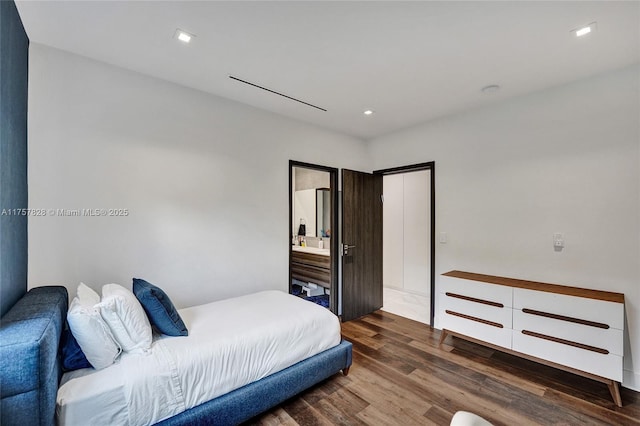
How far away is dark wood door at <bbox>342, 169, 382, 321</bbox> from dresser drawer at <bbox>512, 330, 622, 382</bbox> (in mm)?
1959

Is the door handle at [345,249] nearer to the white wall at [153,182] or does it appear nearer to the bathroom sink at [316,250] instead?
the bathroom sink at [316,250]

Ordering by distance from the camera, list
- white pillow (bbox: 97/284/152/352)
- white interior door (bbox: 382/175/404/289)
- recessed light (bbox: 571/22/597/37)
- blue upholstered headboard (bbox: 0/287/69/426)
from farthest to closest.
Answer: white interior door (bbox: 382/175/404/289), recessed light (bbox: 571/22/597/37), white pillow (bbox: 97/284/152/352), blue upholstered headboard (bbox: 0/287/69/426)

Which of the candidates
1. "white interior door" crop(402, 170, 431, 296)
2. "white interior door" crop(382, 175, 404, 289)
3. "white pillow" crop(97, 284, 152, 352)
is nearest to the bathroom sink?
"white interior door" crop(382, 175, 404, 289)

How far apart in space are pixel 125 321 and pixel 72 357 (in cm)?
28

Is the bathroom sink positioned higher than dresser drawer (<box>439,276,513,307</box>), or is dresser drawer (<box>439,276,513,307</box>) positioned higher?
the bathroom sink

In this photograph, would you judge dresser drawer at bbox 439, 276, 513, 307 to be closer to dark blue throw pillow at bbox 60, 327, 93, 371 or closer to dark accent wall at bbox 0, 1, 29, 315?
dark blue throw pillow at bbox 60, 327, 93, 371

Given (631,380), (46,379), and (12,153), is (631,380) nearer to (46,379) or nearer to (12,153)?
(46,379)

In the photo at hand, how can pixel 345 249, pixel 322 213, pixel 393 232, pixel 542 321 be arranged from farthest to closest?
1. pixel 393 232
2. pixel 322 213
3. pixel 345 249
4. pixel 542 321

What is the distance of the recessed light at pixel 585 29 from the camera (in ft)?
6.19

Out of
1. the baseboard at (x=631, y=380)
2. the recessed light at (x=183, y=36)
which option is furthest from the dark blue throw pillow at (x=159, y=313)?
the baseboard at (x=631, y=380)

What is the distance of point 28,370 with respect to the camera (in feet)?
3.76

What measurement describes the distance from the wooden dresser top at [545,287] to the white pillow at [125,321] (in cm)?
299

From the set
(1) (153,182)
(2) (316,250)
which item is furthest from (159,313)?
(2) (316,250)

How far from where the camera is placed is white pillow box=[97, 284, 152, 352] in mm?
1669
